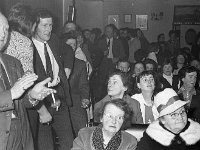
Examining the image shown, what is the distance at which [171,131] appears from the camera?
10.1 feet

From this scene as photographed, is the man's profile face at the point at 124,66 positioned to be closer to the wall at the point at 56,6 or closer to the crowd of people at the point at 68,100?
the crowd of people at the point at 68,100

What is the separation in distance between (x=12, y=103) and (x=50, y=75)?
60.6 inches

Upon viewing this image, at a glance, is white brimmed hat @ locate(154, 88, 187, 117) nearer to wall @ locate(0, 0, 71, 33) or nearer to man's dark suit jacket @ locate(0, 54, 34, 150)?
man's dark suit jacket @ locate(0, 54, 34, 150)

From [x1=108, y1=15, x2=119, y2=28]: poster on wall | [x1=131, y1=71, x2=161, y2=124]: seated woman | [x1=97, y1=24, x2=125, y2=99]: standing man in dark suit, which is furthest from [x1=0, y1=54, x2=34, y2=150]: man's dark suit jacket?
[x1=108, y1=15, x2=119, y2=28]: poster on wall

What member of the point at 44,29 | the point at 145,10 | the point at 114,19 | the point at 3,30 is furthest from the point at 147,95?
the point at 145,10

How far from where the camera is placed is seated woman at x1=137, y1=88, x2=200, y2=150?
302cm

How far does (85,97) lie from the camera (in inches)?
199

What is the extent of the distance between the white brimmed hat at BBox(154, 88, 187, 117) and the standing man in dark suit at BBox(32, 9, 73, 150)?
3.94 feet

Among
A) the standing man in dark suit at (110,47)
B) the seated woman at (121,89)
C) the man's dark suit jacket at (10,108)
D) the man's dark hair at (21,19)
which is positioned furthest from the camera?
the standing man in dark suit at (110,47)

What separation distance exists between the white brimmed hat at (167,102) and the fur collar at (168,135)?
129 mm

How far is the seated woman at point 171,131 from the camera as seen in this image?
3020 mm

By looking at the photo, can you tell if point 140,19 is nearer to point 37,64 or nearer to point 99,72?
point 99,72

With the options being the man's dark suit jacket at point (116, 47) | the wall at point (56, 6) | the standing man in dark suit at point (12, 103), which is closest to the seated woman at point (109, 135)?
the standing man in dark suit at point (12, 103)

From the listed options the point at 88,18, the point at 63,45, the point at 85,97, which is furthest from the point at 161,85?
the point at 88,18
